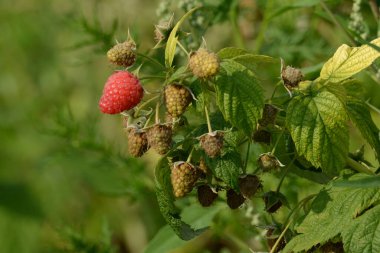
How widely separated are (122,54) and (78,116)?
2882 mm

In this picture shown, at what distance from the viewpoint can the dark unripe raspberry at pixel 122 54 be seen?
158cm

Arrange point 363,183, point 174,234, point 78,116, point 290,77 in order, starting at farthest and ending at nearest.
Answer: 1. point 78,116
2. point 174,234
3. point 290,77
4. point 363,183

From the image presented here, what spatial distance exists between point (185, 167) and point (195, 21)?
110 cm

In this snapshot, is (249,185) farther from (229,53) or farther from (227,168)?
(229,53)

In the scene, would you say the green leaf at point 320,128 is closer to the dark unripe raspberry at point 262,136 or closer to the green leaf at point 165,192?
the dark unripe raspberry at point 262,136

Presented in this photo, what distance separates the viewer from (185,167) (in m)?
1.59

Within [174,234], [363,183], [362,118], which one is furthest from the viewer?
[174,234]

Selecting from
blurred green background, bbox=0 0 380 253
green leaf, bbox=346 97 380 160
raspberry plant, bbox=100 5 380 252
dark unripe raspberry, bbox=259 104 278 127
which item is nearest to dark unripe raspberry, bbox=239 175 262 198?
raspberry plant, bbox=100 5 380 252

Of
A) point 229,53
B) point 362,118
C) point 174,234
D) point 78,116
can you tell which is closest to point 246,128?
point 229,53

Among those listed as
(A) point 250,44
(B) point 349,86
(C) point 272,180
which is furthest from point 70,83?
(B) point 349,86

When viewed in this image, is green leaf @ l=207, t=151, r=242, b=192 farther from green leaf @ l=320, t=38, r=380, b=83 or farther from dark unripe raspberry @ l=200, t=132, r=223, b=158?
green leaf @ l=320, t=38, r=380, b=83

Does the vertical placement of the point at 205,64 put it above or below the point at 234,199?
above

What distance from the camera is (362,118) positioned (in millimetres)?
1729

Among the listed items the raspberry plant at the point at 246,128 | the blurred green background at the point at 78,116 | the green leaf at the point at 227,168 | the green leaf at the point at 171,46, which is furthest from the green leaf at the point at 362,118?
the blurred green background at the point at 78,116
